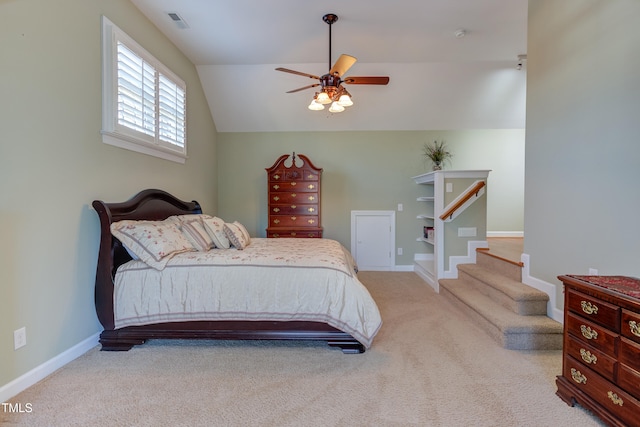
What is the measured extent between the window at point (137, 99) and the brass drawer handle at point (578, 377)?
392 cm

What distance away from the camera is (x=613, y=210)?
6.74ft

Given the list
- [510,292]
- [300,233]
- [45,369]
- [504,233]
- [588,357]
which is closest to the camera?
[588,357]

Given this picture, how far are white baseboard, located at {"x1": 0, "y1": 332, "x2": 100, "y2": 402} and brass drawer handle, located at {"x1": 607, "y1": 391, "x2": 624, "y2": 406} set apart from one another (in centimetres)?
353

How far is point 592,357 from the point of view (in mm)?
1676

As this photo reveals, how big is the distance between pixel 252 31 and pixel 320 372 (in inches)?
143

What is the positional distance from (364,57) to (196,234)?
10.6 ft

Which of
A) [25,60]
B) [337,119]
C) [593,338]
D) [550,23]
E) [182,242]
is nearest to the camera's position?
[593,338]

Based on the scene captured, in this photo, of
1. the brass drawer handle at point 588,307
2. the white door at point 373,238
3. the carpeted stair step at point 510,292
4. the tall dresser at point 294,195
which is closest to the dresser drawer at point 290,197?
the tall dresser at point 294,195

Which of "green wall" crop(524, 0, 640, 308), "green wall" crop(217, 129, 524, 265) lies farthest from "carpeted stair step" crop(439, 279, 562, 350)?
"green wall" crop(217, 129, 524, 265)

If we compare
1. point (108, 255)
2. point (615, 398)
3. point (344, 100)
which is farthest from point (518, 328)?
point (108, 255)

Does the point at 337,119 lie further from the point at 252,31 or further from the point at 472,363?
the point at 472,363

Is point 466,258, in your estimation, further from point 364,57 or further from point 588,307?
point 364,57

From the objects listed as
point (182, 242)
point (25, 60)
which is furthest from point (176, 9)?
point (182, 242)

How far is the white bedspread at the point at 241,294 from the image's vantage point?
238 centimetres
